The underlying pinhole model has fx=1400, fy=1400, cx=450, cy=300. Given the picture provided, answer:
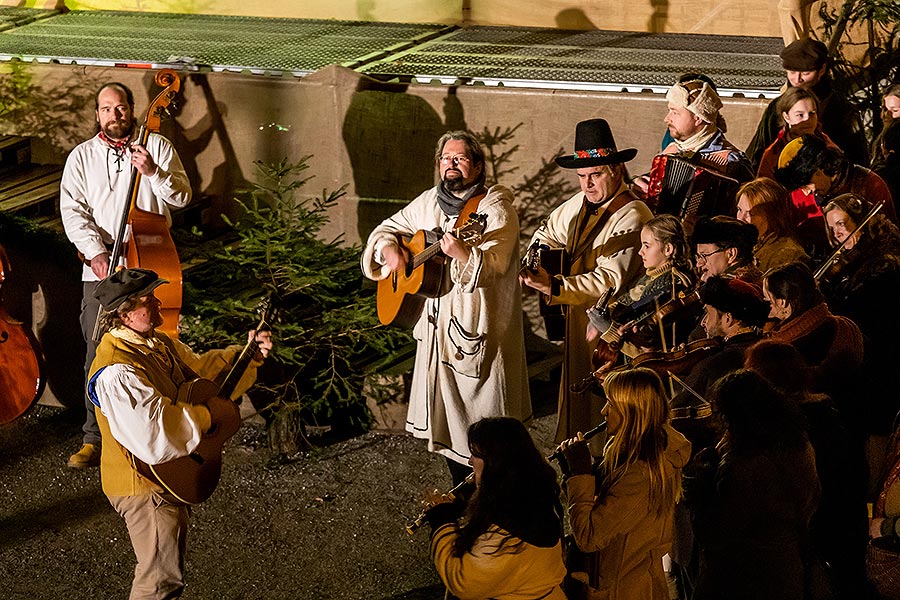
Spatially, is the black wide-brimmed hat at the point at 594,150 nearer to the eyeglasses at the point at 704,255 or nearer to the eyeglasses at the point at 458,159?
the eyeglasses at the point at 458,159

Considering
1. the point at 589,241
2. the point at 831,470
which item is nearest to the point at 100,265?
the point at 589,241

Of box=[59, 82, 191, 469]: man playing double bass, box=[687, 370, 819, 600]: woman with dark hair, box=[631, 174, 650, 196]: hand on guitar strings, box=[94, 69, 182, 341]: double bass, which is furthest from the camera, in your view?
box=[59, 82, 191, 469]: man playing double bass

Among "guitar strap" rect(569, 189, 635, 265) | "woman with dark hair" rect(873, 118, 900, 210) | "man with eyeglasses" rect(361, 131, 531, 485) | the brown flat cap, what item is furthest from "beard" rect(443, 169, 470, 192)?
"woman with dark hair" rect(873, 118, 900, 210)

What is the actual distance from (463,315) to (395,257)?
1.47 ft

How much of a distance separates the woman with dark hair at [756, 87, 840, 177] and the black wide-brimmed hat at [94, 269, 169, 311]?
3602mm

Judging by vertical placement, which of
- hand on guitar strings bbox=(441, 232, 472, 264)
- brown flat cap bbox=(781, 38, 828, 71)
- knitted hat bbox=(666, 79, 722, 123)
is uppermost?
brown flat cap bbox=(781, 38, 828, 71)

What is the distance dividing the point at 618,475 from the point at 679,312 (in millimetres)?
1452

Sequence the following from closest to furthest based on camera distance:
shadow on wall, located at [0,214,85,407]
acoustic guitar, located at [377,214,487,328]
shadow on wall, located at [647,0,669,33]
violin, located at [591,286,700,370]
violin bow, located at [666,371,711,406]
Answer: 1. violin bow, located at [666,371,711,406]
2. violin, located at [591,286,700,370]
3. acoustic guitar, located at [377,214,487,328]
4. shadow on wall, located at [0,214,85,407]
5. shadow on wall, located at [647,0,669,33]

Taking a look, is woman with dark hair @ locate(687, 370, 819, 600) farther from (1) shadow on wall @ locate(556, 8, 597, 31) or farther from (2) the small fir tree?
(1) shadow on wall @ locate(556, 8, 597, 31)

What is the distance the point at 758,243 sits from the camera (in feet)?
22.4

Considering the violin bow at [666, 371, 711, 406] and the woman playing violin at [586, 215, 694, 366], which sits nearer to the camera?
the violin bow at [666, 371, 711, 406]

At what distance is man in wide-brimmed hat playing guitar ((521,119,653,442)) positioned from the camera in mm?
6680

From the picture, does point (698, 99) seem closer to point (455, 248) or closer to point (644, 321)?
point (644, 321)

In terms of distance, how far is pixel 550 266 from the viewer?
22.5 feet
